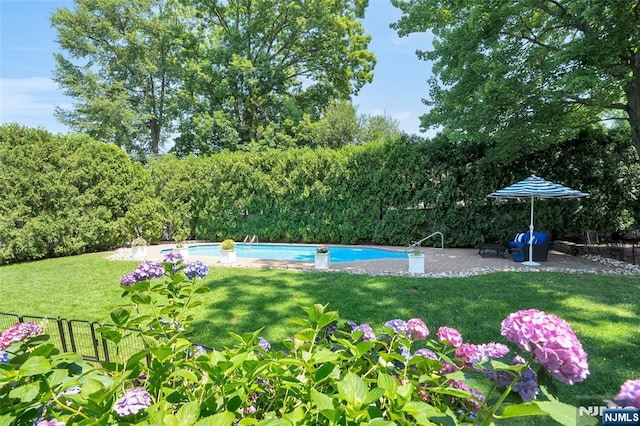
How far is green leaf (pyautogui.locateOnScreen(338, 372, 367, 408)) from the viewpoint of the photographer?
895 mm

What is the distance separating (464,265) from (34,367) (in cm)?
853

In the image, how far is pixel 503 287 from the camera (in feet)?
19.3

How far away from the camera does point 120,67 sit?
944 inches

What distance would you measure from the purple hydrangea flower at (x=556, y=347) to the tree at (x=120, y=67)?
25.5 m

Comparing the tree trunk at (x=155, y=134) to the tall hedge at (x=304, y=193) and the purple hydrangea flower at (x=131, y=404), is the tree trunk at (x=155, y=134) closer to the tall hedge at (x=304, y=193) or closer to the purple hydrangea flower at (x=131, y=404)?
the tall hedge at (x=304, y=193)

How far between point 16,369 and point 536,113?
9.41 m

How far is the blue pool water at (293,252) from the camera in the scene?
10898 mm

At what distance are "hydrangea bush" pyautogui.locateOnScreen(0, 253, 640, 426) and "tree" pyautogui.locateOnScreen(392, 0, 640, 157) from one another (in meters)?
7.05

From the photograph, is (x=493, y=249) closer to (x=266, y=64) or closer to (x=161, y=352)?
(x=161, y=352)

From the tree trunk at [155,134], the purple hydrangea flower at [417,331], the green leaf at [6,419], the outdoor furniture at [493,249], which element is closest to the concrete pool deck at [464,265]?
the outdoor furniture at [493,249]

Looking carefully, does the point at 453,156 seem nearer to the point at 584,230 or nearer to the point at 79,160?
the point at 584,230

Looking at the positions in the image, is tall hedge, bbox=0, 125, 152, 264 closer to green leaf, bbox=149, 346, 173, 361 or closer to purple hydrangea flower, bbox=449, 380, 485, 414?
green leaf, bbox=149, 346, 173, 361

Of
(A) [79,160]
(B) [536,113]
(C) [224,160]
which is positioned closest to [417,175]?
(B) [536,113]

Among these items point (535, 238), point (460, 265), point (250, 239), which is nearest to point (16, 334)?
point (460, 265)
